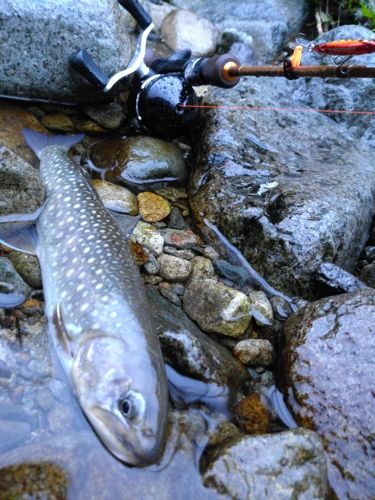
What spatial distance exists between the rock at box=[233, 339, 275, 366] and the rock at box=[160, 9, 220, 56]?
532cm

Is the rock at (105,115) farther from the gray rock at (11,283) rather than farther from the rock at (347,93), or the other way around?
the rock at (347,93)

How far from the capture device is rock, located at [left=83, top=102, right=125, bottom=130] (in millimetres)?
5941

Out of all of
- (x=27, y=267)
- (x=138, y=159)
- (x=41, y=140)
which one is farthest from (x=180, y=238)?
(x=41, y=140)

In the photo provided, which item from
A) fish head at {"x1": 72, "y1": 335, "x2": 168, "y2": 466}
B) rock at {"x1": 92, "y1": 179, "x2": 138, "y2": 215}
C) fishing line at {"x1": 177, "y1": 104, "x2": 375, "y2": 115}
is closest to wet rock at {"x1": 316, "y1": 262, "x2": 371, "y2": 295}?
rock at {"x1": 92, "y1": 179, "x2": 138, "y2": 215}

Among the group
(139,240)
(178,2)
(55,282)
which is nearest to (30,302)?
(55,282)

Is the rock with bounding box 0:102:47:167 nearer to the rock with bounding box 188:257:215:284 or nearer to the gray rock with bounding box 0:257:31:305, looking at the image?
the gray rock with bounding box 0:257:31:305

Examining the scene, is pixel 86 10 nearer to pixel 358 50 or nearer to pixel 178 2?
pixel 358 50

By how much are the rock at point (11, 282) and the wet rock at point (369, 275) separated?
313 cm

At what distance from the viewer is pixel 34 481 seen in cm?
294

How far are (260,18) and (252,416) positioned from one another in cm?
726

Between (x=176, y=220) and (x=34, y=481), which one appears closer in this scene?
(x=34, y=481)

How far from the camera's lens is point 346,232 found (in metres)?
5.01

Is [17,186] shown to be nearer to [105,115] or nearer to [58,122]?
[58,122]

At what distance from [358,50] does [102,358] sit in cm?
309
